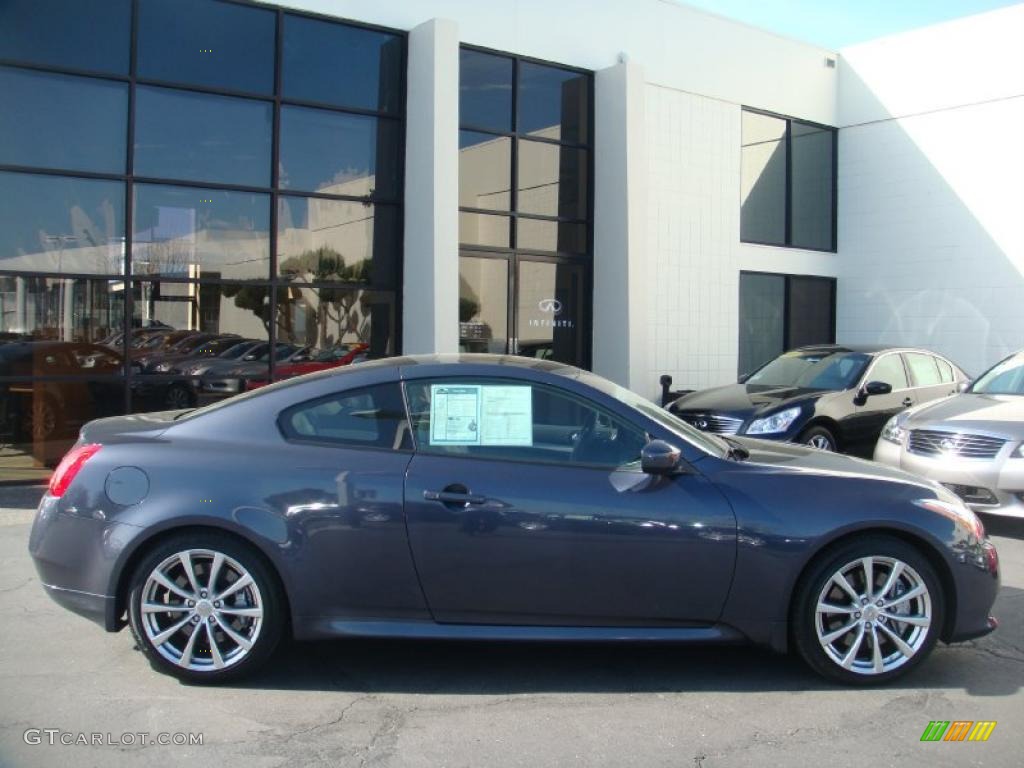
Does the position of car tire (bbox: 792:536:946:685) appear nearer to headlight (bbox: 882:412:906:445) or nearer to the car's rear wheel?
headlight (bbox: 882:412:906:445)

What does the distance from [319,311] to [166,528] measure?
710 cm

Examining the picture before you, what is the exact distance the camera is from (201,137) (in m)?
10.4

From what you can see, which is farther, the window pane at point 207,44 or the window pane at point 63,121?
the window pane at point 207,44

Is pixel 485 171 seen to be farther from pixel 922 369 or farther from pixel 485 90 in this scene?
pixel 922 369

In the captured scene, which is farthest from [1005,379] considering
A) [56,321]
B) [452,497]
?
[56,321]

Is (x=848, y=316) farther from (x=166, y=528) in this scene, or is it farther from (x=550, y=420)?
(x=166, y=528)

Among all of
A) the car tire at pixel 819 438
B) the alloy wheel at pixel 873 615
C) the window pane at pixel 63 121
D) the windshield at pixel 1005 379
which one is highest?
the window pane at pixel 63 121

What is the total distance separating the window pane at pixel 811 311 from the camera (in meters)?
16.2

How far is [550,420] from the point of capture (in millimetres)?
4535

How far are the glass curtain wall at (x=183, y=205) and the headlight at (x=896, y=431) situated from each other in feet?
19.1

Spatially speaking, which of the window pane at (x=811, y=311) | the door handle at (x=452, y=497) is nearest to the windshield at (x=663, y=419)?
the door handle at (x=452, y=497)

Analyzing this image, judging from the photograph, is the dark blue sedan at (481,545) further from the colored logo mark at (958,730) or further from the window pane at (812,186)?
the window pane at (812,186)

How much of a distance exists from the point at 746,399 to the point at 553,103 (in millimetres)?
5469

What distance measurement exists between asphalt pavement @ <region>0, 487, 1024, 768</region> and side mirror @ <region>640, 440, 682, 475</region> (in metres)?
1.02
